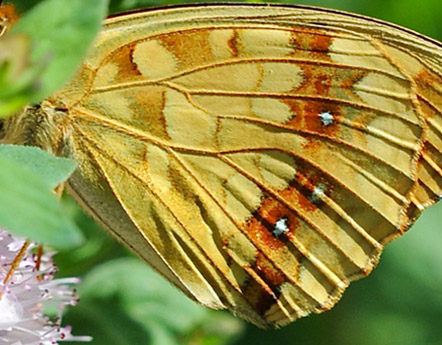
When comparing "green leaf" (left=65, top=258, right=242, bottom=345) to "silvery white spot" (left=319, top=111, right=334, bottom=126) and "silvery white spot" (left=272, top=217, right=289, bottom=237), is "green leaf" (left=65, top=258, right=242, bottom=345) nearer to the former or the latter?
"silvery white spot" (left=272, top=217, right=289, bottom=237)

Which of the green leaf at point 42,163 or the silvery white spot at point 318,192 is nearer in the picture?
the green leaf at point 42,163

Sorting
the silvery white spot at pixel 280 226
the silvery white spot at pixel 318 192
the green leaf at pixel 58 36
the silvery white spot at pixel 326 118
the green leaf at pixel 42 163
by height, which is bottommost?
the green leaf at pixel 42 163

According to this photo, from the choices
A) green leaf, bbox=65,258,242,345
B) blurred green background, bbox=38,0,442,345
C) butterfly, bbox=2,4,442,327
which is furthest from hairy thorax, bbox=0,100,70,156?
green leaf, bbox=65,258,242,345

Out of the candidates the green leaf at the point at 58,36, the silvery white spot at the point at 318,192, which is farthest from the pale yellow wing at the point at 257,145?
the green leaf at the point at 58,36

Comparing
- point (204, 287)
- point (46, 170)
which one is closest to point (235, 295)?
point (204, 287)

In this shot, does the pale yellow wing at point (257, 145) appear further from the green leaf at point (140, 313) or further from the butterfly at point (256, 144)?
the green leaf at point (140, 313)

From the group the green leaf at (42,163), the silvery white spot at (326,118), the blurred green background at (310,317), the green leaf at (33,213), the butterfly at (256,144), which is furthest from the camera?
the blurred green background at (310,317)
